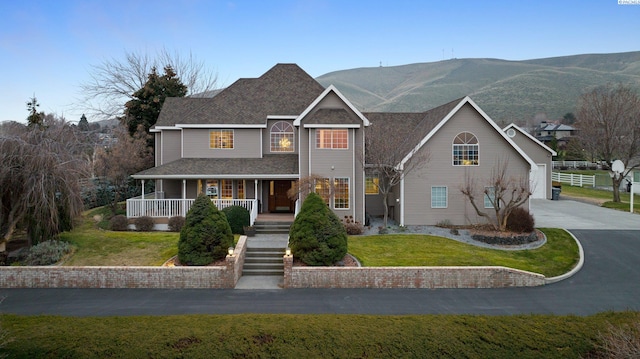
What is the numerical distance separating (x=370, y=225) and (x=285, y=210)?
18.0ft

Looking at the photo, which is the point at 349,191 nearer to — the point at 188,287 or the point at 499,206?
the point at 499,206

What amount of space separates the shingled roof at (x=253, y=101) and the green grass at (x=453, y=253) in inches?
401

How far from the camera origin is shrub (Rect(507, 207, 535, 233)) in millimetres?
19438

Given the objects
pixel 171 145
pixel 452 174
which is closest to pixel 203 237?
pixel 171 145

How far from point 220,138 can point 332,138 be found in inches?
288

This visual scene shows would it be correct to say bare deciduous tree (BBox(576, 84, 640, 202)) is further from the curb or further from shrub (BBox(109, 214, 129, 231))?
shrub (BBox(109, 214, 129, 231))

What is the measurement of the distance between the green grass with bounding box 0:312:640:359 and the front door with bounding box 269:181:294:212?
588 inches

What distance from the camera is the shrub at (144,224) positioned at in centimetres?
2064

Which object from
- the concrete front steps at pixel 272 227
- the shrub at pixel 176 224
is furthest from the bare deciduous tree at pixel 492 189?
the shrub at pixel 176 224

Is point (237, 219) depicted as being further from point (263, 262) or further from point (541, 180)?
point (541, 180)

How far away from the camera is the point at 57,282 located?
44.1ft

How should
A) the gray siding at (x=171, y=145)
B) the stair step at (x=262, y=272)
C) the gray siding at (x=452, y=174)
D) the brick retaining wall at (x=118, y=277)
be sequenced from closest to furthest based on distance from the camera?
the brick retaining wall at (x=118, y=277), the stair step at (x=262, y=272), the gray siding at (x=452, y=174), the gray siding at (x=171, y=145)

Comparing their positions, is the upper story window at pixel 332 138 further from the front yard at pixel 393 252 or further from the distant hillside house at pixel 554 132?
the distant hillside house at pixel 554 132

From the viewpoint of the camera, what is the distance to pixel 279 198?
24453mm
